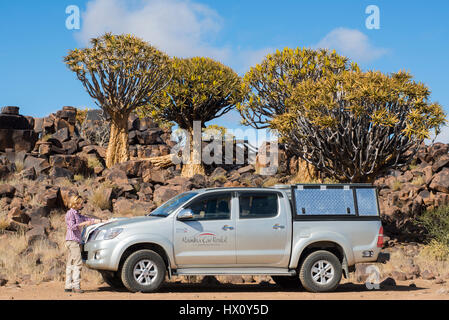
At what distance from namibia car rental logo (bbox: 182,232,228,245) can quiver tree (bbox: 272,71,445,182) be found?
10464 millimetres

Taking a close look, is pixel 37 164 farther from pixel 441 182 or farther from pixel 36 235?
pixel 441 182

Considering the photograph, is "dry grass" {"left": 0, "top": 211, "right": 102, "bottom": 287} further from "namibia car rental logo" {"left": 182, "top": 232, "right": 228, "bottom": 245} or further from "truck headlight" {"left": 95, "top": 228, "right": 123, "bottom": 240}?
"namibia car rental logo" {"left": 182, "top": 232, "right": 228, "bottom": 245}

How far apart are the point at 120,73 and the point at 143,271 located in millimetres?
18416

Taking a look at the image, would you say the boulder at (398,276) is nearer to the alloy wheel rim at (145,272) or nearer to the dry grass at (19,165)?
the alloy wheel rim at (145,272)

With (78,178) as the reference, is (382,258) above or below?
below

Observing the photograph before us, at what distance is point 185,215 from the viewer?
31.8 feet

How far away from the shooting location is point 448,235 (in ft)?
59.6

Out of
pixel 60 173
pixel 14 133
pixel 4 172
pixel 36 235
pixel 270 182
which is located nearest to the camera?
pixel 36 235

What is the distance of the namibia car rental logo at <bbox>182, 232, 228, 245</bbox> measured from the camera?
9852 mm

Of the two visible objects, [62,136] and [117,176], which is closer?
[117,176]

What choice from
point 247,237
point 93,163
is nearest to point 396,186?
point 93,163

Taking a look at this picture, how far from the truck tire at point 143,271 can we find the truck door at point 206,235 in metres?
0.36

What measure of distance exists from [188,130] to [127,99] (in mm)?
5635
